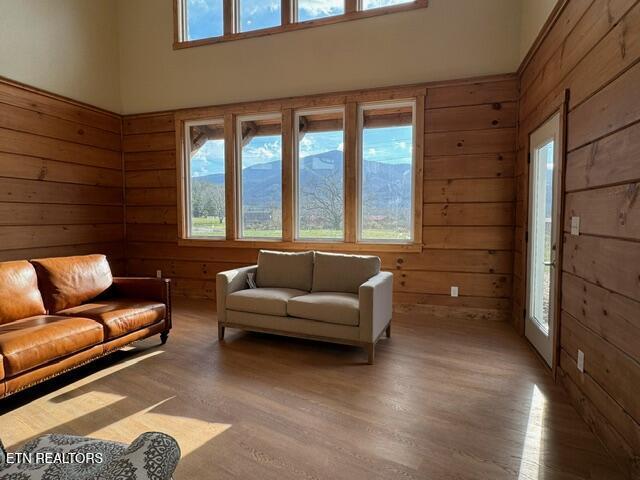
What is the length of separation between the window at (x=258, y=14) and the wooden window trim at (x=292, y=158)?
98 cm

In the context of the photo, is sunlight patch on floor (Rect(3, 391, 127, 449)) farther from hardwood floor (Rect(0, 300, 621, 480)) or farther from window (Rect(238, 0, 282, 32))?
window (Rect(238, 0, 282, 32))

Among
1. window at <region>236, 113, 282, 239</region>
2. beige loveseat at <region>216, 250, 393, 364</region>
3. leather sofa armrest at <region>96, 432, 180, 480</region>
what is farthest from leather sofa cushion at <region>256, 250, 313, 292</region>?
leather sofa armrest at <region>96, 432, 180, 480</region>

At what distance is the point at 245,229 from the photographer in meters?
5.20

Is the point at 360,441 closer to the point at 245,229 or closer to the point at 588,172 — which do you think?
the point at 588,172

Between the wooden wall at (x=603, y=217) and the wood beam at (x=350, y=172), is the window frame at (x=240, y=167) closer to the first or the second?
the wood beam at (x=350, y=172)

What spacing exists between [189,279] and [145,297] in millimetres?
1882

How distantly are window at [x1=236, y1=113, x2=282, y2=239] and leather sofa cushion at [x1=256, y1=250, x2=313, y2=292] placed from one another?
1.06 m

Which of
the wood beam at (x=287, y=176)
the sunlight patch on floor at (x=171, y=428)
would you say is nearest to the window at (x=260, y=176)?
the wood beam at (x=287, y=176)

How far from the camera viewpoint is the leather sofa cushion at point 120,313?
292 centimetres

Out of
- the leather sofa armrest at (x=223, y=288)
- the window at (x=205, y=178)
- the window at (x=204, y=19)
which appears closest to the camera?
the leather sofa armrest at (x=223, y=288)

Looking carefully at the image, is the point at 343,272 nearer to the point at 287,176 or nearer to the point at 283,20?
the point at 287,176

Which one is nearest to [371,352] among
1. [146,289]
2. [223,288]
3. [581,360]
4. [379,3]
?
[581,360]

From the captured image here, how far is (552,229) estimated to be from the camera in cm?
282

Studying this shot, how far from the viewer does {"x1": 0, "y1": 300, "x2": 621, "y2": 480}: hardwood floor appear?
182 centimetres
